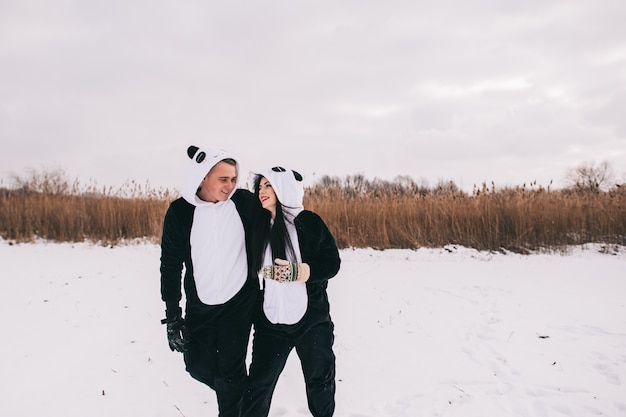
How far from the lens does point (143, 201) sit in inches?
439

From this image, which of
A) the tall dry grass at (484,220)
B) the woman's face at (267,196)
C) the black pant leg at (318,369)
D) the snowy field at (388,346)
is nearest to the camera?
the black pant leg at (318,369)

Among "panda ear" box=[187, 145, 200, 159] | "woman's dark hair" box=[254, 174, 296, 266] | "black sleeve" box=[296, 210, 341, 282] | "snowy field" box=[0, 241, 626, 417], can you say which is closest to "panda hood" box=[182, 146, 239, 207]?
"panda ear" box=[187, 145, 200, 159]

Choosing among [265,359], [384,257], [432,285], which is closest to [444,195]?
[384,257]

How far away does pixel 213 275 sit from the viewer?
6.79 feet

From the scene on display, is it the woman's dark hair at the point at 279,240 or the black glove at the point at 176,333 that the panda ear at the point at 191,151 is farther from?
the black glove at the point at 176,333

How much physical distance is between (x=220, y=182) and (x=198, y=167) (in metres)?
0.14

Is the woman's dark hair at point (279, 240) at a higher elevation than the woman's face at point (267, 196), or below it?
below

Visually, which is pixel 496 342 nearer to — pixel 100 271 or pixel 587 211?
pixel 100 271

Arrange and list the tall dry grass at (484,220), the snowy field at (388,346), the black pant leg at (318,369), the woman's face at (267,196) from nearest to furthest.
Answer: the black pant leg at (318,369), the woman's face at (267,196), the snowy field at (388,346), the tall dry grass at (484,220)

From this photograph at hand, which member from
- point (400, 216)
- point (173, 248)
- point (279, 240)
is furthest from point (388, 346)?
point (400, 216)

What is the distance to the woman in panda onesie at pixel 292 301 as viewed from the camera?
1999mm

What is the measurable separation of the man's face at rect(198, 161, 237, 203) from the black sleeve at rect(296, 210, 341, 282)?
421 mm


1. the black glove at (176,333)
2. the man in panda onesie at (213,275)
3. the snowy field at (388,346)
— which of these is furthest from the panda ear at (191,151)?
the snowy field at (388,346)

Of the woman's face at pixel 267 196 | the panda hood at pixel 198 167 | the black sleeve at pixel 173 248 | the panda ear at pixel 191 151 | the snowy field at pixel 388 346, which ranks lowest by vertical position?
the snowy field at pixel 388 346
